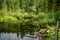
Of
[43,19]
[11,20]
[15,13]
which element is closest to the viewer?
[43,19]

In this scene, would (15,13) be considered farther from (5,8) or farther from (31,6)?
(31,6)

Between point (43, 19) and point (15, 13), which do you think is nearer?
point (43, 19)

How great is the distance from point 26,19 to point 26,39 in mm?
8738

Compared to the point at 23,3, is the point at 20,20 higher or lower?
lower

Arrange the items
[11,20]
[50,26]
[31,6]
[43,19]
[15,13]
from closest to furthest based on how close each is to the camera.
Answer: [50,26] → [43,19] → [11,20] → [15,13] → [31,6]

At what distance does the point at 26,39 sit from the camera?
14172 millimetres

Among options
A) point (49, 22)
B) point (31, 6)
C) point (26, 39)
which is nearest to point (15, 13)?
point (31, 6)

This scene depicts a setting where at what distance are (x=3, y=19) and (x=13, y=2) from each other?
2.85m

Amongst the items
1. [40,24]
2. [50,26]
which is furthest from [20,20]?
[50,26]

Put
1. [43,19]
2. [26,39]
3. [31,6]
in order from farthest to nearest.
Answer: [31,6] → [43,19] → [26,39]

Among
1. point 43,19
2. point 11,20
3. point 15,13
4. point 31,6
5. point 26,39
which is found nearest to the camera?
point 26,39

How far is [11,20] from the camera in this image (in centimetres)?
2252

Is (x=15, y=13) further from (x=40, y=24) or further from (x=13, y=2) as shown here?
(x=40, y=24)

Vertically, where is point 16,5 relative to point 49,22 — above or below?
above
